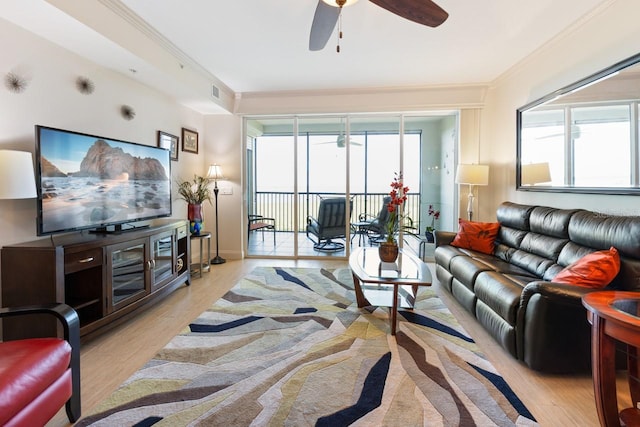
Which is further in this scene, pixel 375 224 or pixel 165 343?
pixel 375 224

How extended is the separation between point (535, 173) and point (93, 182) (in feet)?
14.1

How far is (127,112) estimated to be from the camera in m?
3.22

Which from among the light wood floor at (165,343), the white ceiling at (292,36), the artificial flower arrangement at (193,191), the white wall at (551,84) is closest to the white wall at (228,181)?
the artificial flower arrangement at (193,191)

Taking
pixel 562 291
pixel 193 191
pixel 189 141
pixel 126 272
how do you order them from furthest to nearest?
pixel 193 191 → pixel 189 141 → pixel 126 272 → pixel 562 291

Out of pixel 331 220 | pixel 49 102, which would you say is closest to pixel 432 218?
pixel 331 220

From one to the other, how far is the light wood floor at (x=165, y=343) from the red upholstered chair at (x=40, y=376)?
0.94ft

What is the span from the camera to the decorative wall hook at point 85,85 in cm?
265

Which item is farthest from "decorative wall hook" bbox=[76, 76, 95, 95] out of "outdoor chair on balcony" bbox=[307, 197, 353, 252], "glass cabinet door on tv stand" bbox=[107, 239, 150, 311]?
"outdoor chair on balcony" bbox=[307, 197, 353, 252]

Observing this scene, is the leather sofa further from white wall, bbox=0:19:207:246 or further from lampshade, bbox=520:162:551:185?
white wall, bbox=0:19:207:246

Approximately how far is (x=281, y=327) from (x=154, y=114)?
290 centimetres

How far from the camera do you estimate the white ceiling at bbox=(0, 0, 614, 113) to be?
2.37 metres

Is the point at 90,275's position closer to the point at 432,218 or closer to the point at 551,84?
the point at 432,218

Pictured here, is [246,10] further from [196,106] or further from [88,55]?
[196,106]

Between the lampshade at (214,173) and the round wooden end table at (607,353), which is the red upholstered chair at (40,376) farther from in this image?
the lampshade at (214,173)
